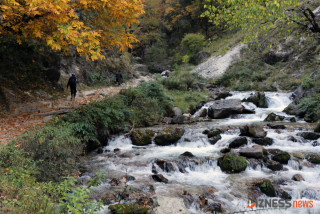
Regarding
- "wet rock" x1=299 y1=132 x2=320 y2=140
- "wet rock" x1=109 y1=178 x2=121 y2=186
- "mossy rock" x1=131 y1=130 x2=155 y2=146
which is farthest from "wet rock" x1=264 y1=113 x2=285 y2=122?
"wet rock" x1=109 y1=178 x2=121 y2=186

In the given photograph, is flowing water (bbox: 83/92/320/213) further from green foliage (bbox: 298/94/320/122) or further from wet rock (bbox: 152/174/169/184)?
green foliage (bbox: 298/94/320/122)

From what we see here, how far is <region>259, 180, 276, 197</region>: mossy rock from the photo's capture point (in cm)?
635

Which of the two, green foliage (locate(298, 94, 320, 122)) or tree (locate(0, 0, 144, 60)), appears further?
green foliage (locate(298, 94, 320, 122))

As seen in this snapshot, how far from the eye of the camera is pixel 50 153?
654 centimetres

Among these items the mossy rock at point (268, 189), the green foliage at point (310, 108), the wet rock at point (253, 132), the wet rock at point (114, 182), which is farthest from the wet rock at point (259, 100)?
the wet rock at point (114, 182)

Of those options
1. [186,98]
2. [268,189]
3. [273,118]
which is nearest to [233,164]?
[268,189]

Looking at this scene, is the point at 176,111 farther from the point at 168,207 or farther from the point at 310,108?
the point at 168,207

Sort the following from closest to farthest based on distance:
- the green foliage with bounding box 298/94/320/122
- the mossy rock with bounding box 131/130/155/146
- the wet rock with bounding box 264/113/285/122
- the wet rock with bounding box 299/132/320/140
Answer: the wet rock with bounding box 299/132/320/140, the mossy rock with bounding box 131/130/155/146, the green foliage with bounding box 298/94/320/122, the wet rock with bounding box 264/113/285/122

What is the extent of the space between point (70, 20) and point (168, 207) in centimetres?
635

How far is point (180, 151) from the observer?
1009 cm

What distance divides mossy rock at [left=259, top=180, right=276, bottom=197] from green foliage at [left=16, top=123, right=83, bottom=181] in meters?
5.76

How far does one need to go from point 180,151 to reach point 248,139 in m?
3.28

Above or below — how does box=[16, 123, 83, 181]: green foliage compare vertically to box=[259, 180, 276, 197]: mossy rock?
above

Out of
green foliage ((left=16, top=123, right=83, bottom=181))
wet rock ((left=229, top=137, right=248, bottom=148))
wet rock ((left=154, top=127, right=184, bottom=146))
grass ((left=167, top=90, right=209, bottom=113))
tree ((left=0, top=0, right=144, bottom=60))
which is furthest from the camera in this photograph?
grass ((left=167, top=90, right=209, bottom=113))
